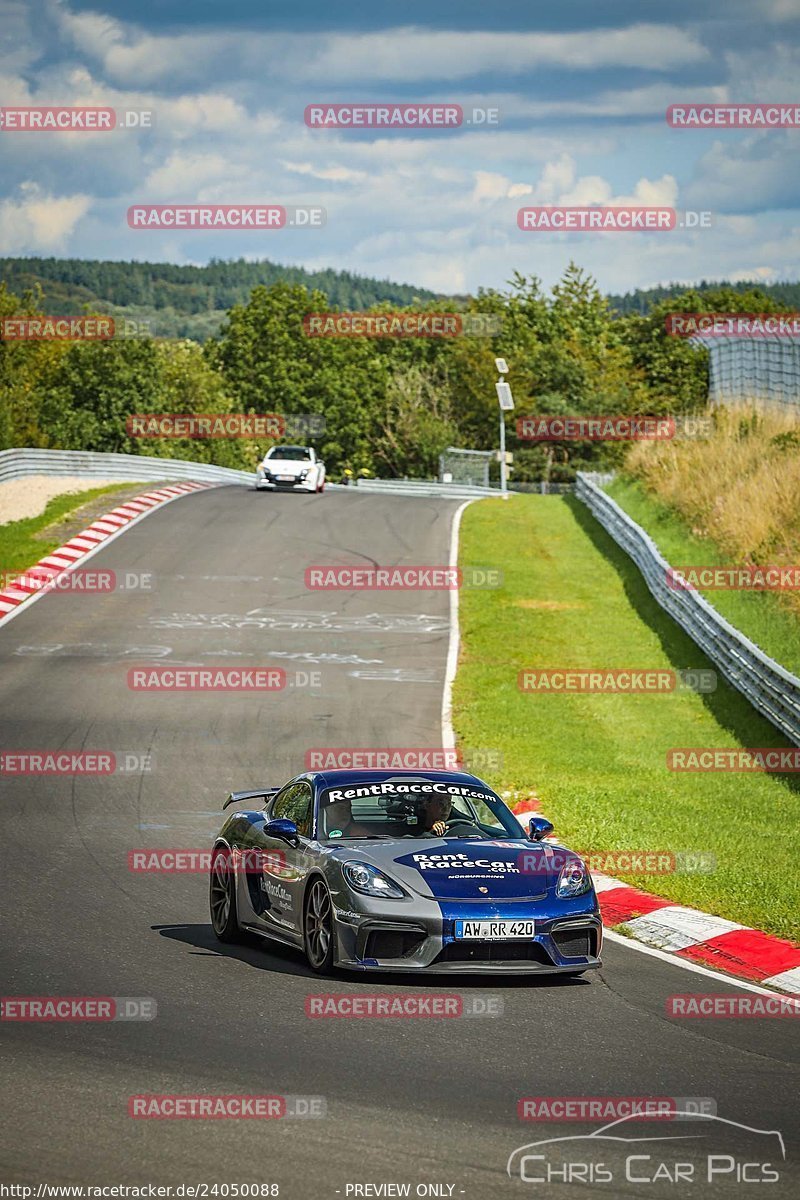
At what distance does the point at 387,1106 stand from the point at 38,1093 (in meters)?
1.50

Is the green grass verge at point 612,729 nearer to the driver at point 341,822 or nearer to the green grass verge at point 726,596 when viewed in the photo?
the green grass verge at point 726,596

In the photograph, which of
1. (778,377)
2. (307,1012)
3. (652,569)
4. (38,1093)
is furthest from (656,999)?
(778,377)

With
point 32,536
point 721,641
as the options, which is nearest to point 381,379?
point 32,536

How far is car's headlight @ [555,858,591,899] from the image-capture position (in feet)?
31.4

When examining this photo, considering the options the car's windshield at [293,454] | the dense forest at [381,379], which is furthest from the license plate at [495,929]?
the dense forest at [381,379]

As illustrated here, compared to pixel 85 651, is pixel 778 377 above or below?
above

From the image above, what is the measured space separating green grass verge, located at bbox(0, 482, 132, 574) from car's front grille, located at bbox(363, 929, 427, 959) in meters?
25.7

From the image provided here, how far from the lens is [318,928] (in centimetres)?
966

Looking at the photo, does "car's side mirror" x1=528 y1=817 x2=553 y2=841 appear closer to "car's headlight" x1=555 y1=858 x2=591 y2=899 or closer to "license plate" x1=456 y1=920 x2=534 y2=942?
"car's headlight" x1=555 y1=858 x2=591 y2=899

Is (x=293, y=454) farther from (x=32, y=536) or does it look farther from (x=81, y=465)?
(x=32, y=536)

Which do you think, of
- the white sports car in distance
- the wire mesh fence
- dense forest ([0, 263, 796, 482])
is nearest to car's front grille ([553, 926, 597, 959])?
the wire mesh fence

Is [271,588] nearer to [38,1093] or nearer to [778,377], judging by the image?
[778,377]

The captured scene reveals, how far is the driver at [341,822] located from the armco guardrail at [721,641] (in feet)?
30.0

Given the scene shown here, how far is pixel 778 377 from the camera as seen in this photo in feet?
148
